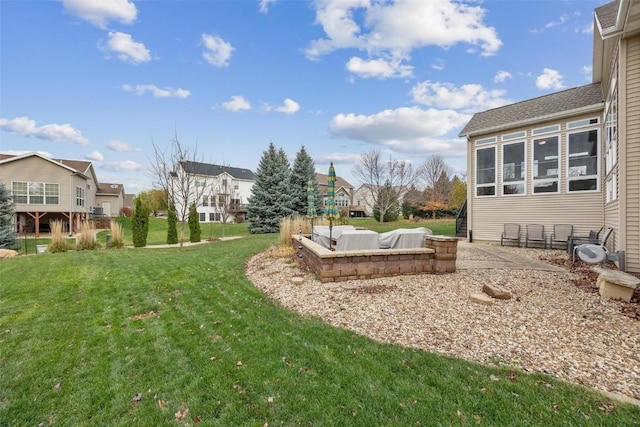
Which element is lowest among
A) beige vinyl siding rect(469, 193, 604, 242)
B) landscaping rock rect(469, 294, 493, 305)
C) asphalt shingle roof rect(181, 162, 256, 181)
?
landscaping rock rect(469, 294, 493, 305)

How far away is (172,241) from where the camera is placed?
1611 cm

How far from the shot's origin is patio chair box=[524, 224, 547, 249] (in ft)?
32.8

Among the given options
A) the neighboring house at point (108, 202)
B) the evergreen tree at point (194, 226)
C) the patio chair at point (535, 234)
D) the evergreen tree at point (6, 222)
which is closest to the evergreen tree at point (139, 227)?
the evergreen tree at point (194, 226)

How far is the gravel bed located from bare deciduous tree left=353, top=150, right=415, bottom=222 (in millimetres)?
24114

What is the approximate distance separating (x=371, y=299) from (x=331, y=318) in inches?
33.1

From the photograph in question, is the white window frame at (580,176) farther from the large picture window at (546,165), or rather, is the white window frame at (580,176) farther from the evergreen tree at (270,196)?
the evergreen tree at (270,196)

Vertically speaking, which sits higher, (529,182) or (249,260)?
(529,182)

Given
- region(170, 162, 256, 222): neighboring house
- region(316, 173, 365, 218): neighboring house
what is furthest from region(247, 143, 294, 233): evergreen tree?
region(316, 173, 365, 218): neighboring house

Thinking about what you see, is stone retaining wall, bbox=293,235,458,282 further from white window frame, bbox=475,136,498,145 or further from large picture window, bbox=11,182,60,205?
large picture window, bbox=11,182,60,205

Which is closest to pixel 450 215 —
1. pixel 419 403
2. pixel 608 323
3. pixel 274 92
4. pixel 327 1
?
pixel 274 92

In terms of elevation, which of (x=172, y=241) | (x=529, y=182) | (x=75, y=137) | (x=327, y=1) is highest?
(x=327, y=1)

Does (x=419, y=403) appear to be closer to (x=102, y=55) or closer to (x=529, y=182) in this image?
(x=529, y=182)

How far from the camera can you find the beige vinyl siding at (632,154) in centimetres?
556

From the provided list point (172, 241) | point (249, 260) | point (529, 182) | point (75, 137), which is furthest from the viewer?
point (75, 137)
